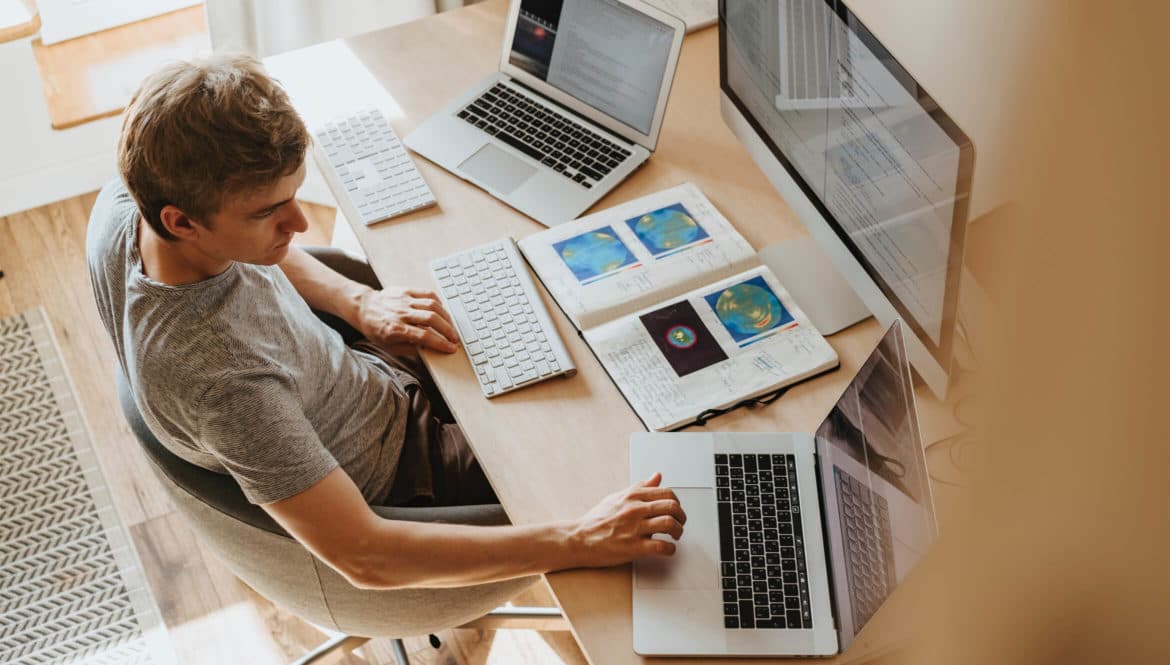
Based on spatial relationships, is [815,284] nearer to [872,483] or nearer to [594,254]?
[594,254]

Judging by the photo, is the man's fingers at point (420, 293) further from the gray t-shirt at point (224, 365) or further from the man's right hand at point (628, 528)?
the man's right hand at point (628, 528)

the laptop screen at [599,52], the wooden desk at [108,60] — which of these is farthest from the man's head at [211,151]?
the wooden desk at [108,60]

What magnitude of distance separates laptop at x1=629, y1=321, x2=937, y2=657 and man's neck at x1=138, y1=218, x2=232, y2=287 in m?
0.55

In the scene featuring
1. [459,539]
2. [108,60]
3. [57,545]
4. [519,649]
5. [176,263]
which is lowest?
Result: [57,545]

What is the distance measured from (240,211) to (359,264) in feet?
1.76

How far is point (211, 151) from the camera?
1099mm

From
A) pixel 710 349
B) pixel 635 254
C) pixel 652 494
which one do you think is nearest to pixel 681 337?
pixel 710 349

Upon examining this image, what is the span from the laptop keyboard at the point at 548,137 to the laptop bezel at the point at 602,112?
2cm

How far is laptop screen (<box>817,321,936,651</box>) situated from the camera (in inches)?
38.7

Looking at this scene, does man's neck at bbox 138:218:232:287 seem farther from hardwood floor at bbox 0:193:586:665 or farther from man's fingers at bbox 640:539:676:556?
hardwood floor at bbox 0:193:586:665

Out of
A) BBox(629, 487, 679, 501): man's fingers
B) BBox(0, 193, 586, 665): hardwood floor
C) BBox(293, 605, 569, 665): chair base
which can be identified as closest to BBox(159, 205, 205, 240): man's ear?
BBox(629, 487, 679, 501): man's fingers

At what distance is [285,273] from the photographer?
1.54 m

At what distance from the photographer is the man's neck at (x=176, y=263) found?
1.18 m

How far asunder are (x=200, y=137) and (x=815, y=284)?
84cm
